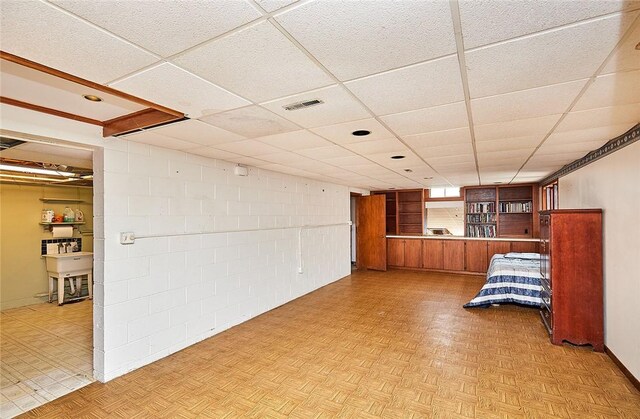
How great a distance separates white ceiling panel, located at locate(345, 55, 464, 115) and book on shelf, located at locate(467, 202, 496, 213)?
6.90 metres

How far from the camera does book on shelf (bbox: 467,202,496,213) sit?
8.02 meters

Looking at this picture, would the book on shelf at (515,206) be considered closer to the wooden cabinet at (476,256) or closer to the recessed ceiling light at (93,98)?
the wooden cabinet at (476,256)

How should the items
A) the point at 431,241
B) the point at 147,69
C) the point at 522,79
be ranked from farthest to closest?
the point at 431,241 < the point at 522,79 < the point at 147,69

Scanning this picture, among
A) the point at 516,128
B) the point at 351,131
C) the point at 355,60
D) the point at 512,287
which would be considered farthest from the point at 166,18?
the point at 512,287

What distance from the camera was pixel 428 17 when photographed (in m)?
1.18

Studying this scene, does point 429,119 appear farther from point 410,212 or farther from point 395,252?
point 410,212

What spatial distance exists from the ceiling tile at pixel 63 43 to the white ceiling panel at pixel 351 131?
4.85 feet

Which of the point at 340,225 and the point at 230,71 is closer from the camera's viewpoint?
the point at 230,71

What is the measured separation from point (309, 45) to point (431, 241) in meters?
7.59

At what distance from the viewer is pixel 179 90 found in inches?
73.4

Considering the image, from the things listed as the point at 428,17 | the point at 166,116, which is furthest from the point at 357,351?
the point at 428,17

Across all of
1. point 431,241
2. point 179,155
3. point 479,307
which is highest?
point 179,155

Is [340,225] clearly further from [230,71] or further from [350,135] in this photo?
[230,71]

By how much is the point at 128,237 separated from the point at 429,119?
294 cm
